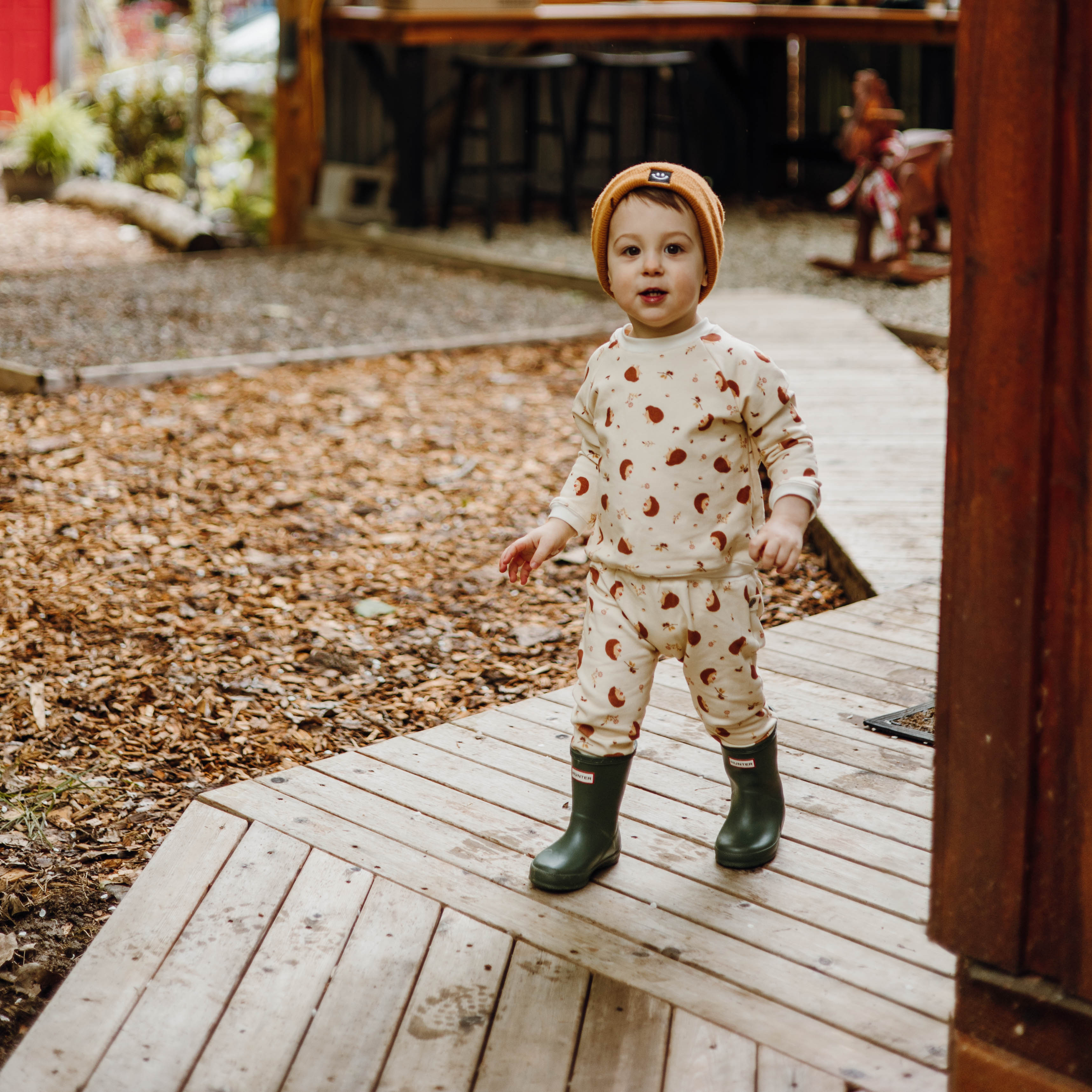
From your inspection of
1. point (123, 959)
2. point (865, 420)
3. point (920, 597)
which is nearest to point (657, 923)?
point (123, 959)

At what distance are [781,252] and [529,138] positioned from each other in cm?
213

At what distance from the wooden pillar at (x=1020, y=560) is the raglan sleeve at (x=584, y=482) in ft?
2.51

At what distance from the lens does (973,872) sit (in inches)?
62.7

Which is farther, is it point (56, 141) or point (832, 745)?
point (56, 141)

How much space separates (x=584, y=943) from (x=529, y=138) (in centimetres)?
900

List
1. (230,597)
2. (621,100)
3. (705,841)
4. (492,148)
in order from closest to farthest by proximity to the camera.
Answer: (705,841), (230,597), (492,148), (621,100)

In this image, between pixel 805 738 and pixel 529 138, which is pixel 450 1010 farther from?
pixel 529 138

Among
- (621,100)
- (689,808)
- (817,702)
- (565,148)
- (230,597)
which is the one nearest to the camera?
(689,808)

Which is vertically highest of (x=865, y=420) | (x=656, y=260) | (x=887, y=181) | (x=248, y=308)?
(x=887, y=181)

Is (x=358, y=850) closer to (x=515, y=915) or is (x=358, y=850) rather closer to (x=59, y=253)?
(x=515, y=915)

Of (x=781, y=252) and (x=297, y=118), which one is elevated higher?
(x=297, y=118)

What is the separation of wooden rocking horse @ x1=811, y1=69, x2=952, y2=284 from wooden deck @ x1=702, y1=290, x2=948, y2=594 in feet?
2.66

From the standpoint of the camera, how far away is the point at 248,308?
7.54 meters

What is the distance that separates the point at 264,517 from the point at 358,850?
7.52 feet
